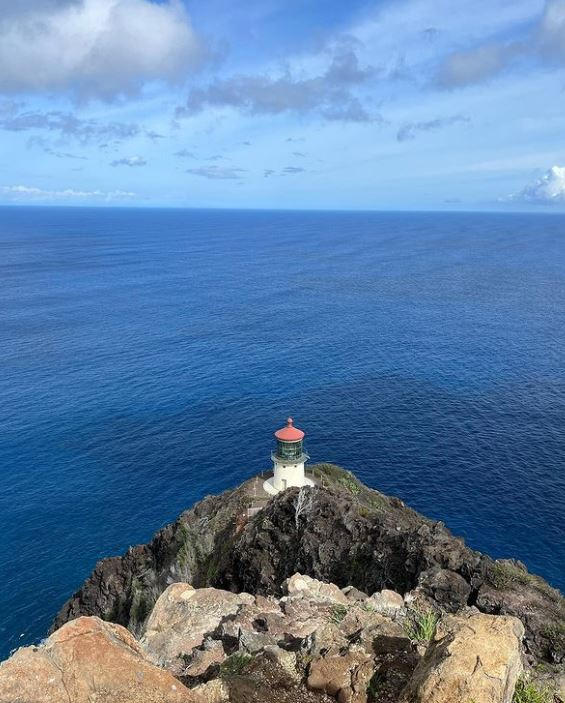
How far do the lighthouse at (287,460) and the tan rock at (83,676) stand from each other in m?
31.3

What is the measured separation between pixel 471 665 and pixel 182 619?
15.7m

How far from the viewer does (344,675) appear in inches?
613

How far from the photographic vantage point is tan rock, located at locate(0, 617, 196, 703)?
13.7 metres

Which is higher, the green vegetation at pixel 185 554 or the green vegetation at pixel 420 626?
the green vegetation at pixel 420 626

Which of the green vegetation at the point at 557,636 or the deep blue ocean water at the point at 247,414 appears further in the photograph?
the deep blue ocean water at the point at 247,414

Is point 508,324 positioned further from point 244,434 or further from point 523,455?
point 244,434

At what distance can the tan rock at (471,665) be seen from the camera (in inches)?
488

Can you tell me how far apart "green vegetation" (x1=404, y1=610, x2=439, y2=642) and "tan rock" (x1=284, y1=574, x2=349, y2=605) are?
4560mm

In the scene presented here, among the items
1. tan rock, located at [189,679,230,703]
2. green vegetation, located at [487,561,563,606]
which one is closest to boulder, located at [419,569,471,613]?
green vegetation, located at [487,561,563,606]

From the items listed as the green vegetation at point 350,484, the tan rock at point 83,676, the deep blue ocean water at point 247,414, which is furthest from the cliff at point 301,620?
the deep blue ocean water at point 247,414

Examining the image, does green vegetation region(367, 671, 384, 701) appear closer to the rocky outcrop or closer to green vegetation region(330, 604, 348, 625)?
the rocky outcrop

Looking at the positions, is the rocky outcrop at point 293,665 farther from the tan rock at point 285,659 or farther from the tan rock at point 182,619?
the tan rock at point 182,619

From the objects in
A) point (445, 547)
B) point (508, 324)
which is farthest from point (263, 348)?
point (445, 547)

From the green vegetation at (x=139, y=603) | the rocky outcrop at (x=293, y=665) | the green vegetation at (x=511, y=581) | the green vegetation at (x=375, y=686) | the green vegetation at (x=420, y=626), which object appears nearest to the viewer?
the rocky outcrop at (x=293, y=665)
